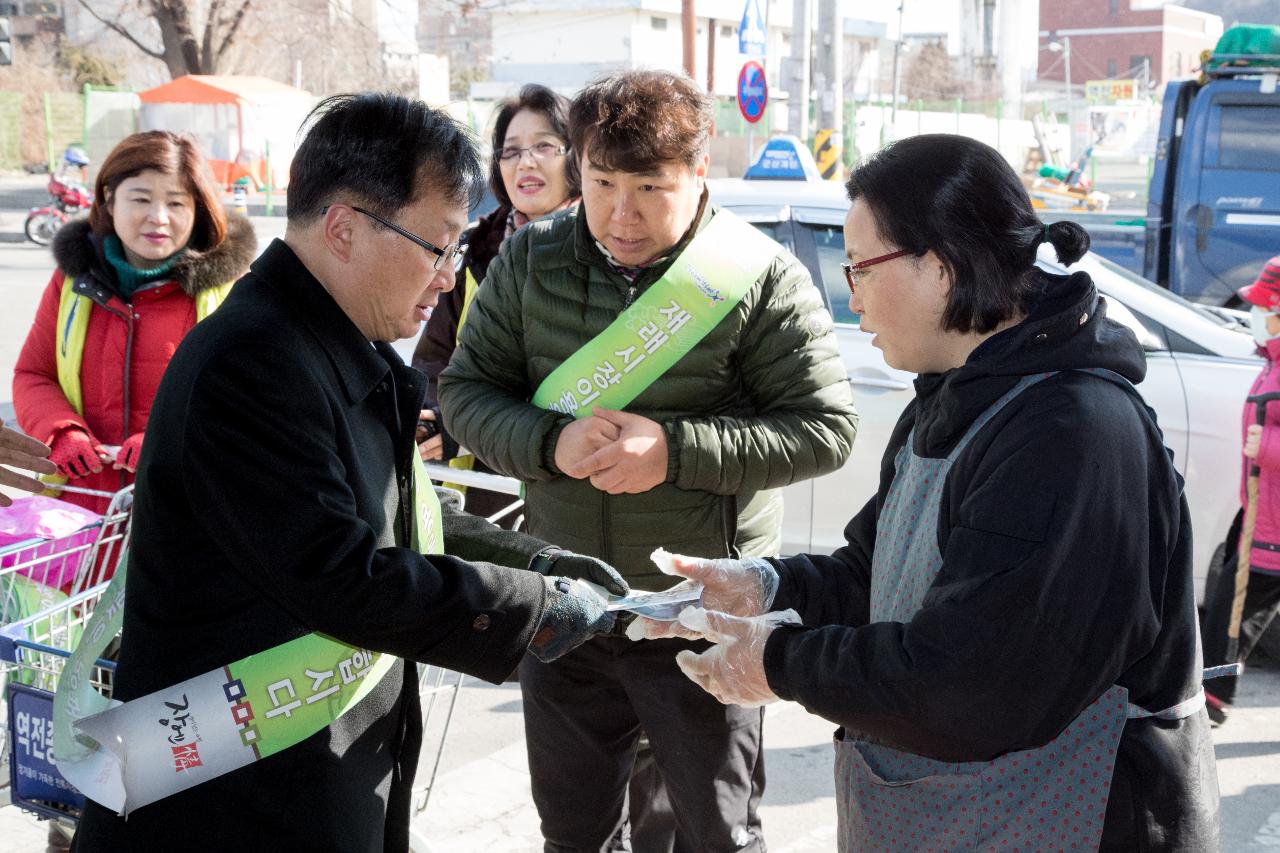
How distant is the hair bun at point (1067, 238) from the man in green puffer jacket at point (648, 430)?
0.93m

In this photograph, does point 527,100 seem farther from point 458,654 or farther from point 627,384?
point 458,654

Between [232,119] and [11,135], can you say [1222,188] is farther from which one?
[11,135]

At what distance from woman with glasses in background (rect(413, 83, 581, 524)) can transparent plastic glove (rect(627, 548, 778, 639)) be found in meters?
1.97

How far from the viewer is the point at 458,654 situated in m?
2.06

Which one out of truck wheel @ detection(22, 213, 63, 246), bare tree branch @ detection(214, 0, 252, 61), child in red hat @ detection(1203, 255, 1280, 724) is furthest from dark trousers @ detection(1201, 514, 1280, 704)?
bare tree branch @ detection(214, 0, 252, 61)

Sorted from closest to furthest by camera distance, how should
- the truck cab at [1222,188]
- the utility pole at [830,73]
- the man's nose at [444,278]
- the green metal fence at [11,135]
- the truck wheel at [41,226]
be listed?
the man's nose at [444,278] → the truck cab at [1222,188] → the utility pole at [830,73] → the truck wheel at [41,226] → the green metal fence at [11,135]

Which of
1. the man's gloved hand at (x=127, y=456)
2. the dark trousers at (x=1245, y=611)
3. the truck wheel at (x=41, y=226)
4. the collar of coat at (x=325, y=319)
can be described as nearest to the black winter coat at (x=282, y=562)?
the collar of coat at (x=325, y=319)

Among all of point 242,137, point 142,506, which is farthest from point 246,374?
point 242,137

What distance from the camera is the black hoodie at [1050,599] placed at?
5.80ft

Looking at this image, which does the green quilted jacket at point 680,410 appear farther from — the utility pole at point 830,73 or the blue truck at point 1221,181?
the utility pole at point 830,73

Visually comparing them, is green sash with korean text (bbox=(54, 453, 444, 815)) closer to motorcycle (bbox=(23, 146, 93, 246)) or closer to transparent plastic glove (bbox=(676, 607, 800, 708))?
transparent plastic glove (bbox=(676, 607, 800, 708))

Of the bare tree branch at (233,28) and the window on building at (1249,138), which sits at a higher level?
the bare tree branch at (233,28)

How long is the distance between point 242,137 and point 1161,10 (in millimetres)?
68761

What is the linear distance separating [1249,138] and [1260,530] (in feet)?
16.4
